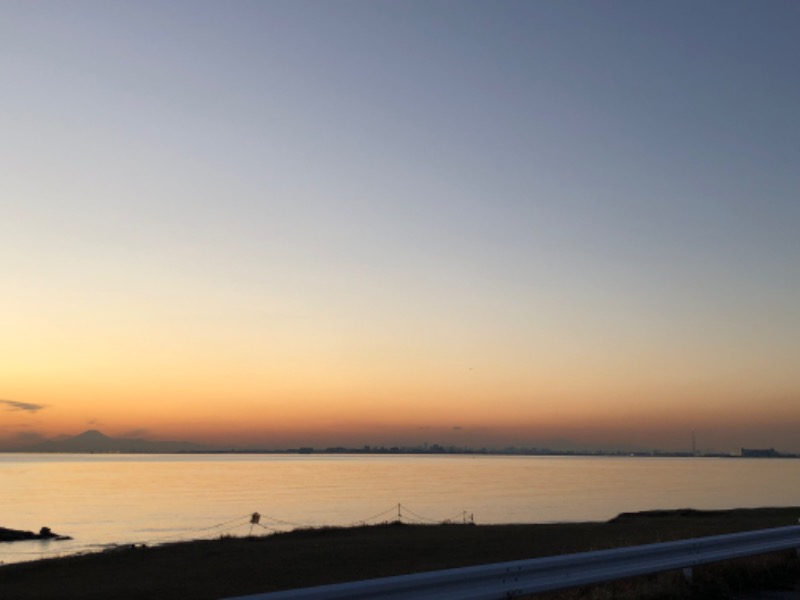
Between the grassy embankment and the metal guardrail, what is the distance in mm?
259

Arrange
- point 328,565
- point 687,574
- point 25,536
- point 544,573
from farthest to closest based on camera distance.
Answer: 1. point 25,536
2. point 328,565
3. point 687,574
4. point 544,573

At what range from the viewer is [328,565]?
63.4 ft

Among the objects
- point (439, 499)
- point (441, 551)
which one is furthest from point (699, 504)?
point (441, 551)

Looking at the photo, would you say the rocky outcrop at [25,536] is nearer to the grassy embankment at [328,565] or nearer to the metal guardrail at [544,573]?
the grassy embankment at [328,565]

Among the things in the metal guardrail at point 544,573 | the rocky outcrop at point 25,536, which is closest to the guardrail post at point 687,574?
the metal guardrail at point 544,573

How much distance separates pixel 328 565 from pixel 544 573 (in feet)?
36.1

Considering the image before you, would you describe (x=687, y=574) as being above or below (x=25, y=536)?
above

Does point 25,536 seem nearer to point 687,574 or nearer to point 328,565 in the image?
point 328,565

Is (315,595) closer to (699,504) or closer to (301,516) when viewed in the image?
(301,516)

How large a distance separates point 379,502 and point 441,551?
58.5 metres

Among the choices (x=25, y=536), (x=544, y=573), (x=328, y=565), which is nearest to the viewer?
(x=544, y=573)

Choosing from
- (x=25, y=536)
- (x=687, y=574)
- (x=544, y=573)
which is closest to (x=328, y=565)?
(x=687, y=574)

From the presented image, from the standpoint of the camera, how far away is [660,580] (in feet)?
36.1

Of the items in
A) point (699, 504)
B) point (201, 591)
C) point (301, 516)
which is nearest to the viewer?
point (201, 591)
